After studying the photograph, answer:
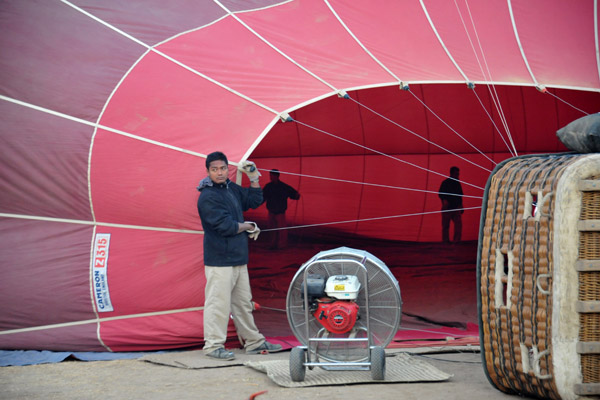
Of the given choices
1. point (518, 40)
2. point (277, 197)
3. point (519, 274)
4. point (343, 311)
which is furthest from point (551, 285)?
point (277, 197)

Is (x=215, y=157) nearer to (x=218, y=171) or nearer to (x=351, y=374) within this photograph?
(x=218, y=171)

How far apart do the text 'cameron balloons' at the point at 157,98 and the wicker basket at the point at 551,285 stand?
2.22 metres

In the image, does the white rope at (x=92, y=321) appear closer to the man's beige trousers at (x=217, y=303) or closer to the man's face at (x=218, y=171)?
the man's beige trousers at (x=217, y=303)

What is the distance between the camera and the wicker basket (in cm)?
335

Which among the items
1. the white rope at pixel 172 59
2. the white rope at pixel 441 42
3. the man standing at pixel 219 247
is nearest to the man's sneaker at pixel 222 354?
the man standing at pixel 219 247

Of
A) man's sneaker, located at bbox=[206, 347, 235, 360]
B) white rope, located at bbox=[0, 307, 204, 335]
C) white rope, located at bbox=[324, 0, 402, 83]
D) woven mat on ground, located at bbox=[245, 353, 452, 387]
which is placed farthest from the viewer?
white rope, located at bbox=[324, 0, 402, 83]

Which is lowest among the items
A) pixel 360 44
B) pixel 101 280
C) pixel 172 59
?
pixel 101 280

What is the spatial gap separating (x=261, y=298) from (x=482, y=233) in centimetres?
337

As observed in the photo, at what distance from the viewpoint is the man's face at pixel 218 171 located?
5.07 meters

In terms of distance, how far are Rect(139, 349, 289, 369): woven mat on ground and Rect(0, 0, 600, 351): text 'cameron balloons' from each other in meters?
0.17

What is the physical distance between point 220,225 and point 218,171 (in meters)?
0.36

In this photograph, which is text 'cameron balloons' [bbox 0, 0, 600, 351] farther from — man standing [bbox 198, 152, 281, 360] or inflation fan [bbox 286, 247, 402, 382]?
inflation fan [bbox 286, 247, 402, 382]

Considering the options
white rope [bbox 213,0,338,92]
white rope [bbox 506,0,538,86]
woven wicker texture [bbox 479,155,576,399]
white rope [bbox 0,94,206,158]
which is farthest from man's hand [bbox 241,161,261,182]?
white rope [bbox 506,0,538,86]

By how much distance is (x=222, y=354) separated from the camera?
4.95 meters
